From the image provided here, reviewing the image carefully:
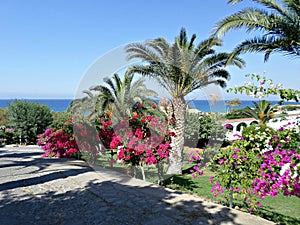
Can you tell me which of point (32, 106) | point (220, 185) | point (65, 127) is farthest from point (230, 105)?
point (220, 185)

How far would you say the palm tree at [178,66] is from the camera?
884 cm

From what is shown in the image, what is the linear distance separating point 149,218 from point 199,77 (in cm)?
675

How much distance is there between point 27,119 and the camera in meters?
18.7

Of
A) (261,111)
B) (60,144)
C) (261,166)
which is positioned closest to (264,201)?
(261,166)

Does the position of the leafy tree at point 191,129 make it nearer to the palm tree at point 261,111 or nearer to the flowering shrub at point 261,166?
the palm tree at point 261,111

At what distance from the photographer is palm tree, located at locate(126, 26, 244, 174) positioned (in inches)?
348

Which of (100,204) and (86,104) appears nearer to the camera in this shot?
(100,204)

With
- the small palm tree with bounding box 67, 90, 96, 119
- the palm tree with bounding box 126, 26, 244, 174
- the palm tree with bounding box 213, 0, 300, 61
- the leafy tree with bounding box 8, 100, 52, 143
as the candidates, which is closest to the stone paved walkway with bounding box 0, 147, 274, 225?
the palm tree with bounding box 213, 0, 300, 61

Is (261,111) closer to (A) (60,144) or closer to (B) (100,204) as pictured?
(A) (60,144)

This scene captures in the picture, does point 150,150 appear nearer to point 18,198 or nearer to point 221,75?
point 18,198

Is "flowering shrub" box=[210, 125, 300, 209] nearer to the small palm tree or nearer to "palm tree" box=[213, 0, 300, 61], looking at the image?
"palm tree" box=[213, 0, 300, 61]

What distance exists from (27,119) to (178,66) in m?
14.6

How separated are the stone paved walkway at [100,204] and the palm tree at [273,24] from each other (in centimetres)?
392

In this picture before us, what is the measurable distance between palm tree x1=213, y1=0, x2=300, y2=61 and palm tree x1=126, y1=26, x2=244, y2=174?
298cm
